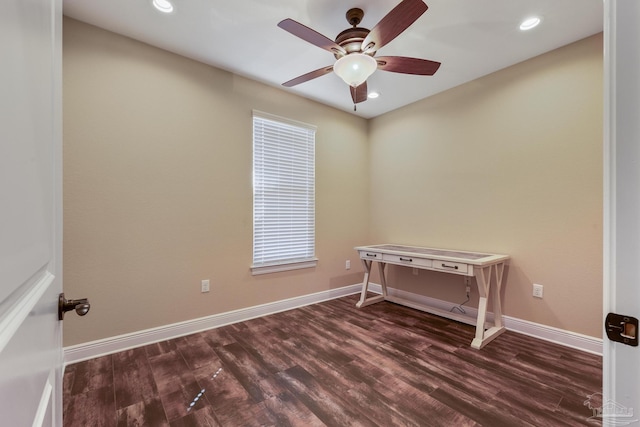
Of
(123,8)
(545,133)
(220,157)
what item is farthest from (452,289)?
(123,8)

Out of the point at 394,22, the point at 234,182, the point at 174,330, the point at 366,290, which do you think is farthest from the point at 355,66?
the point at 174,330

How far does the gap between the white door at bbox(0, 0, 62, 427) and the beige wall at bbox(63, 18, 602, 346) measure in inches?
80.9

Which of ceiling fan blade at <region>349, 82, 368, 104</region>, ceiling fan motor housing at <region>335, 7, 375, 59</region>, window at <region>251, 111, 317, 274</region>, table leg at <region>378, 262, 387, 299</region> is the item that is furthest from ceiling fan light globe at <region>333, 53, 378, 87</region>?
table leg at <region>378, 262, 387, 299</region>

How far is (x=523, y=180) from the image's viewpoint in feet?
9.08

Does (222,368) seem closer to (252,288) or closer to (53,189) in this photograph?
(252,288)

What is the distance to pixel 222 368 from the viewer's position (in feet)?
6.98

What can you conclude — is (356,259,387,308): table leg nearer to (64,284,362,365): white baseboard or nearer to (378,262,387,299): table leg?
(378,262,387,299): table leg

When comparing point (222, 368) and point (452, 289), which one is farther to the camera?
point (452, 289)

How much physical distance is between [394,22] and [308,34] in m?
0.55

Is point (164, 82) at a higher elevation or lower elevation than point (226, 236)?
higher

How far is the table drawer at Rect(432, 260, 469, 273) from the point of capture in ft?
8.43

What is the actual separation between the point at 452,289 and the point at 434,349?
1062 mm

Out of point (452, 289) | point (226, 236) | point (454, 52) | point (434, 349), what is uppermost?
point (454, 52)

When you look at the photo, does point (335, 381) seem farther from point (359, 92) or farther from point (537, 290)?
point (359, 92)
